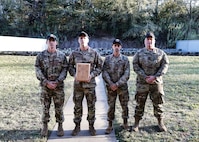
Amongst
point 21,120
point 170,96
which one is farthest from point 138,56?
point 170,96

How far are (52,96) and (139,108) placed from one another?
1.32m

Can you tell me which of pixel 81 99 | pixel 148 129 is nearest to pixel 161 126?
pixel 148 129

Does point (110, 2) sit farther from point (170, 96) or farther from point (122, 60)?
point (122, 60)

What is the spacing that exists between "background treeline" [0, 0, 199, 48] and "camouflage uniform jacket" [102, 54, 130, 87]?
20586 mm

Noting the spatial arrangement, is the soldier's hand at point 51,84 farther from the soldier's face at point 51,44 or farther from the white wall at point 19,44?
the white wall at point 19,44

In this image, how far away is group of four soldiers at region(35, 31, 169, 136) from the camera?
407 centimetres

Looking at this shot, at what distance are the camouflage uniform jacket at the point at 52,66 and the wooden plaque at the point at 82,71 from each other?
214 millimetres

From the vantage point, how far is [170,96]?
6699 millimetres

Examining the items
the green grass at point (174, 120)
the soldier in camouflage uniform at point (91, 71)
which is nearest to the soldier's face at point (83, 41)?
the soldier in camouflage uniform at point (91, 71)

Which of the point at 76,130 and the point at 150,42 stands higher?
the point at 150,42

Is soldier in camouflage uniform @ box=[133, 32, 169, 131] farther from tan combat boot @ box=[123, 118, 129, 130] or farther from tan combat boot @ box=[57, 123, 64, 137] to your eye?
tan combat boot @ box=[57, 123, 64, 137]

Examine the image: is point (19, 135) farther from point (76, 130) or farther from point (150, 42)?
point (150, 42)

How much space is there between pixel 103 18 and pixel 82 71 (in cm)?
2259

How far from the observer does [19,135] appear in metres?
4.20
